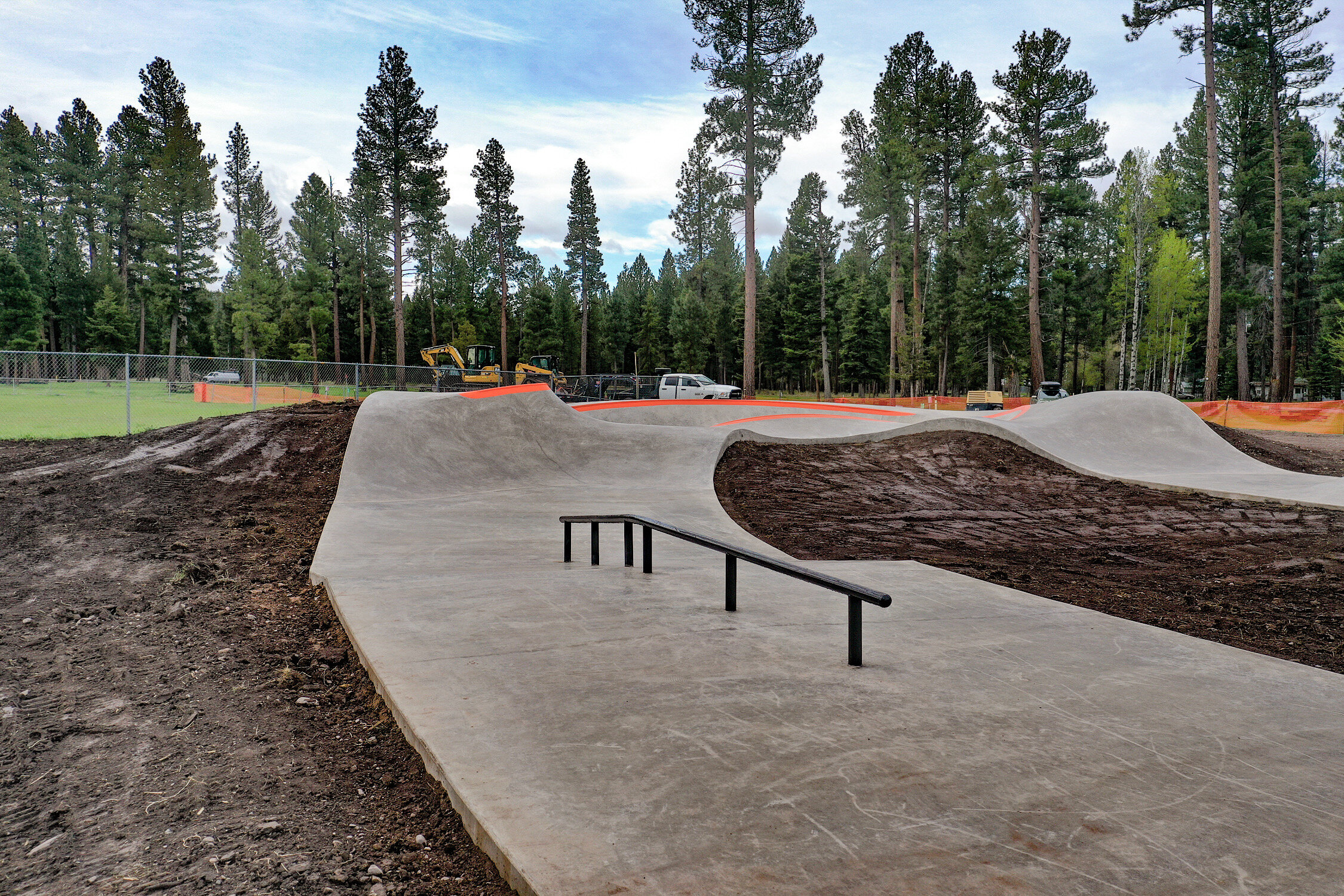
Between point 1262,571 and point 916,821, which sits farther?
point 1262,571

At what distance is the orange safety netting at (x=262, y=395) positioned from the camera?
21.2 m

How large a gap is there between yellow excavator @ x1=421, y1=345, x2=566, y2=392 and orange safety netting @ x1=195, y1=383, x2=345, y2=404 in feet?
17.3

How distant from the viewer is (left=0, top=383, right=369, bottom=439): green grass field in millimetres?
14969

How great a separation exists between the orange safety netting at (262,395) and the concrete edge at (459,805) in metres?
18.5

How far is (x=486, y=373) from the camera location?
98.6 feet

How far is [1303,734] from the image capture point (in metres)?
3.17

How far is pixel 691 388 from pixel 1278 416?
20.7 meters

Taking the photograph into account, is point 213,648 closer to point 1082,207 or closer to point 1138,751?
point 1138,751

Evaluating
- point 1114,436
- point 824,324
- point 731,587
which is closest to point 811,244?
point 824,324

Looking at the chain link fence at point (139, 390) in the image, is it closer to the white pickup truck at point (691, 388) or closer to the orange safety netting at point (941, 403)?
the white pickup truck at point (691, 388)

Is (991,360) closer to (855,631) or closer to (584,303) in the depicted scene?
(584,303)

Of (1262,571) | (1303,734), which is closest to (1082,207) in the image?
(1262,571)

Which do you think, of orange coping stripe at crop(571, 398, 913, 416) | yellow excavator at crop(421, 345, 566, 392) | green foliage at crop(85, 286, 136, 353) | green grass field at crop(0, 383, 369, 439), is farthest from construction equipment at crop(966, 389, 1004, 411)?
green foliage at crop(85, 286, 136, 353)

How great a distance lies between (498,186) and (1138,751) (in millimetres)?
50971
